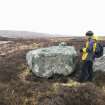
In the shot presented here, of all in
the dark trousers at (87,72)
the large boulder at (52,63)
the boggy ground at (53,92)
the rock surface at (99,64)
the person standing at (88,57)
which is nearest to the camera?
the boggy ground at (53,92)

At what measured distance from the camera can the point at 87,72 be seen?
16938 mm

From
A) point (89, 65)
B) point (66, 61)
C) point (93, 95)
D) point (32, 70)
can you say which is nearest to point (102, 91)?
point (93, 95)

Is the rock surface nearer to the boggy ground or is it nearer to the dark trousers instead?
the boggy ground

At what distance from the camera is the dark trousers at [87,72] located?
16.9 m

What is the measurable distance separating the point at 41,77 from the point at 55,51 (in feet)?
5.90

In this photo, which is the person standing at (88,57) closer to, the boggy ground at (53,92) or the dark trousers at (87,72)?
the dark trousers at (87,72)

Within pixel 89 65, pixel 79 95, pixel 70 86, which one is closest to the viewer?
pixel 79 95

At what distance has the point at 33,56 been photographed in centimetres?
1820

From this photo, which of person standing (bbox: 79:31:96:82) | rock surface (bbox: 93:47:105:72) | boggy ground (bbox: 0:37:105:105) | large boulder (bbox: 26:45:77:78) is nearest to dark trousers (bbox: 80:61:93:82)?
person standing (bbox: 79:31:96:82)

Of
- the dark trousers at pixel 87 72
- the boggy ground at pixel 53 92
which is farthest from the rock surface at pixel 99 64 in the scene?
the dark trousers at pixel 87 72

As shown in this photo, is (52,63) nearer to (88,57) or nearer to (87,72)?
(87,72)

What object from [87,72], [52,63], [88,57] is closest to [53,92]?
[87,72]

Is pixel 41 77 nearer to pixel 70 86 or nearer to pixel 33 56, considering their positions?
pixel 33 56

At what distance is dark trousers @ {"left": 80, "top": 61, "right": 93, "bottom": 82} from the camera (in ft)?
55.4
